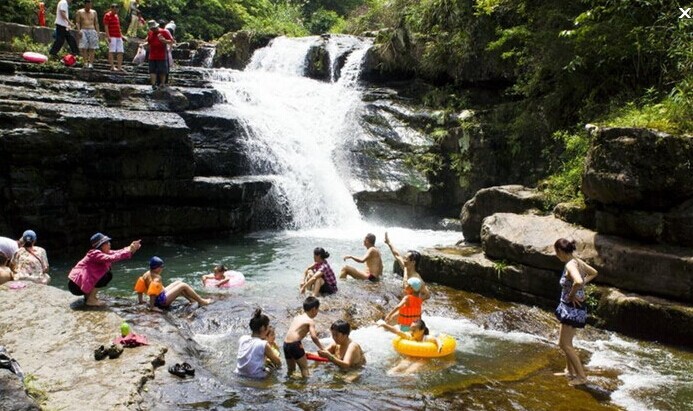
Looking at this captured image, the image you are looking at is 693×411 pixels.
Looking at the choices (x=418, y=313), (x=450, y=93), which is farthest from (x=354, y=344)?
(x=450, y=93)

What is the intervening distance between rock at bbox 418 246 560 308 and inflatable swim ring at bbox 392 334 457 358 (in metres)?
2.46

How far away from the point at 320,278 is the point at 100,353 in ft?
13.5

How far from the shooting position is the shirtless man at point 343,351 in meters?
6.81

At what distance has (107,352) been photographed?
6.16 meters

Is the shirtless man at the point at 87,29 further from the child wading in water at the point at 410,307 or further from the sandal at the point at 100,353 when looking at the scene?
the child wading in water at the point at 410,307

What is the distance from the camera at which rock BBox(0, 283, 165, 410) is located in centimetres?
521

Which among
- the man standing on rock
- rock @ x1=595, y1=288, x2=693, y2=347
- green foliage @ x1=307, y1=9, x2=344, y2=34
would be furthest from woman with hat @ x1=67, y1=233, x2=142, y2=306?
green foliage @ x1=307, y1=9, x2=344, y2=34

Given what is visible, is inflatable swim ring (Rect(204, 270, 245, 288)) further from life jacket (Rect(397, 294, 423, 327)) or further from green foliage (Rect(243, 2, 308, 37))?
green foliage (Rect(243, 2, 308, 37))

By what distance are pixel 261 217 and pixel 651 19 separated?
401 inches

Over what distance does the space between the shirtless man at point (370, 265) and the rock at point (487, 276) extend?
792 millimetres

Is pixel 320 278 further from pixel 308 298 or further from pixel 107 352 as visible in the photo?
pixel 107 352

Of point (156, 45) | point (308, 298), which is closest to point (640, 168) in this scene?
point (308, 298)

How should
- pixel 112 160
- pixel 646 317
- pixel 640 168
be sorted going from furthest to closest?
1. pixel 112 160
2. pixel 640 168
3. pixel 646 317

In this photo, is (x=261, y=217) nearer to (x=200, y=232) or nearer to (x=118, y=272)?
(x=200, y=232)
